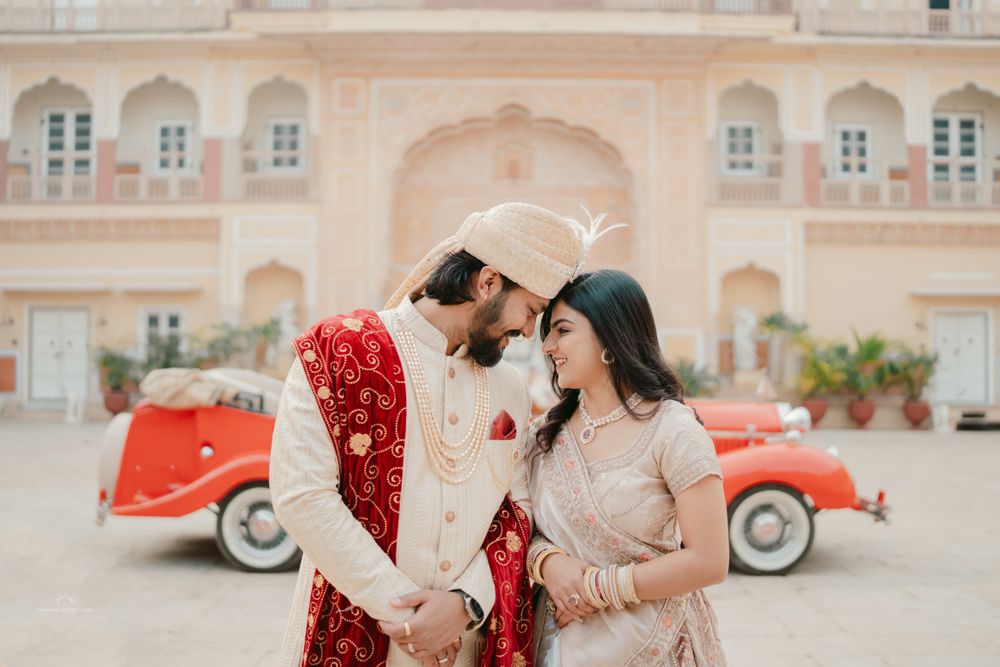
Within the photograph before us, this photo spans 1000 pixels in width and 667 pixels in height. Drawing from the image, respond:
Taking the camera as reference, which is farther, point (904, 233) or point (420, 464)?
point (904, 233)

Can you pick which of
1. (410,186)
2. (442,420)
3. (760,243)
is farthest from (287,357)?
(442,420)

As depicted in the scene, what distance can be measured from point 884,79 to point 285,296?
12.5 meters

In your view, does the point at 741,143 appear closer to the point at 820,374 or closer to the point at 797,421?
the point at 820,374

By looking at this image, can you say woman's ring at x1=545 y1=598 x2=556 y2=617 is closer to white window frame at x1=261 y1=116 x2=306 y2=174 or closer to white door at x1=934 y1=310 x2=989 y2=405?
white window frame at x1=261 y1=116 x2=306 y2=174

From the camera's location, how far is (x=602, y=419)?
199cm

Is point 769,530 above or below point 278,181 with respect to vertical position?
below

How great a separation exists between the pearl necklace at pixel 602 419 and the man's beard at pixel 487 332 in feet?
0.93

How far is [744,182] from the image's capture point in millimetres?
16891

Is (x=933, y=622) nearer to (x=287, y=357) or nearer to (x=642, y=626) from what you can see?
(x=642, y=626)

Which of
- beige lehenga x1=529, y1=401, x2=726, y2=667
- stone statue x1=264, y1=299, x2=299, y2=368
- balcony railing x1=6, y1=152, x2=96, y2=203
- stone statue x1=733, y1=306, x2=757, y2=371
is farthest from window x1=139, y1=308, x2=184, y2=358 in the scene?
beige lehenga x1=529, y1=401, x2=726, y2=667

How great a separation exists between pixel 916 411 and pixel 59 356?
1623 cm

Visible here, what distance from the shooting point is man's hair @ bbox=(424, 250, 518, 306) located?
1.85 meters

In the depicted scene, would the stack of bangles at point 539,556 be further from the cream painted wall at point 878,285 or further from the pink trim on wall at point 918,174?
the pink trim on wall at point 918,174

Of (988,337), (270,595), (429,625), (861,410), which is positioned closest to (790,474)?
(270,595)
